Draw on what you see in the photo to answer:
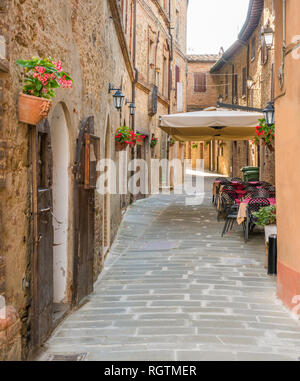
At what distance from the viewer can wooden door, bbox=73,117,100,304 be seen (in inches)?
206

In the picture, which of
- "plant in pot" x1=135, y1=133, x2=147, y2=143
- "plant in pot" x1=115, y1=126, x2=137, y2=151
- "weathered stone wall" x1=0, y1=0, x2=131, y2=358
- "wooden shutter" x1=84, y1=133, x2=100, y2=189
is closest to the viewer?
"weathered stone wall" x1=0, y1=0, x2=131, y2=358

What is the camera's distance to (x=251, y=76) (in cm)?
2058

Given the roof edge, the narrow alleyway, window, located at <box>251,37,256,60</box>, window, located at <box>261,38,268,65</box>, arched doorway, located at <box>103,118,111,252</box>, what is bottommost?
the narrow alleyway

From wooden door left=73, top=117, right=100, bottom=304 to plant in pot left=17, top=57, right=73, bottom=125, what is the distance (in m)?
1.89

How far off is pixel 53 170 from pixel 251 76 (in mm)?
17136

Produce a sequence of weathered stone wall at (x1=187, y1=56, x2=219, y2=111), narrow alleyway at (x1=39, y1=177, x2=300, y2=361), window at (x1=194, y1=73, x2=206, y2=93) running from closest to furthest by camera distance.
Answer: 1. narrow alleyway at (x1=39, y1=177, x2=300, y2=361)
2. weathered stone wall at (x1=187, y1=56, x2=219, y2=111)
3. window at (x1=194, y1=73, x2=206, y2=93)

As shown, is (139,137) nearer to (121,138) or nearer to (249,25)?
(121,138)

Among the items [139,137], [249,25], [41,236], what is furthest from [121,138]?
[249,25]

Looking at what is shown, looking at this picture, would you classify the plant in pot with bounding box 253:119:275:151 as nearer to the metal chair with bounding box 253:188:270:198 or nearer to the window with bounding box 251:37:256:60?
the metal chair with bounding box 253:188:270:198

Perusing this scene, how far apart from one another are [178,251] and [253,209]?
151cm

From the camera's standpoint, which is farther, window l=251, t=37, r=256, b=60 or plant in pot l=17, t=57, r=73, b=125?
window l=251, t=37, r=256, b=60

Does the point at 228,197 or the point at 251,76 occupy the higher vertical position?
the point at 251,76

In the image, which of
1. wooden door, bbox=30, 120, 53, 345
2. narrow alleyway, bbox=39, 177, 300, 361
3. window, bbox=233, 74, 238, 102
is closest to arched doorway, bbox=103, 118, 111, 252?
narrow alleyway, bbox=39, 177, 300, 361
